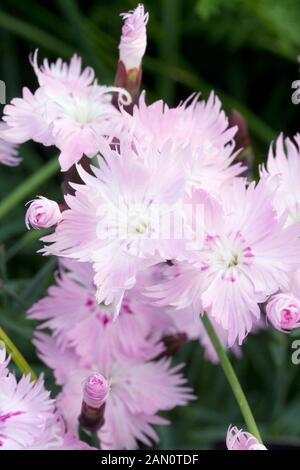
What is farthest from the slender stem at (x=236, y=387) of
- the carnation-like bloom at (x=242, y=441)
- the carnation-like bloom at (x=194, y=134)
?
the carnation-like bloom at (x=194, y=134)

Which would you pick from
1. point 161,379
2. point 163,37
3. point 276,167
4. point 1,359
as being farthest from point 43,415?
point 163,37

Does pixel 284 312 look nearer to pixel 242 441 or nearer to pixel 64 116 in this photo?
pixel 242 441

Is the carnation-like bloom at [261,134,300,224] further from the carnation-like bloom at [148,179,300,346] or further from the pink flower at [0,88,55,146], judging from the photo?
the pink flower at [0,88,55,146]

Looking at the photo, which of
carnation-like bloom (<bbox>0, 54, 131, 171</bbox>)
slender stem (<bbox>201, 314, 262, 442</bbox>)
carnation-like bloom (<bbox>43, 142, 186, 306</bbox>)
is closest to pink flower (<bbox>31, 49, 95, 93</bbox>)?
carnation-like bloom (<bbox>0, 54, 131, 171</bbox>)

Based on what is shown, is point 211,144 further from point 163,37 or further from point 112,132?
point 163,37

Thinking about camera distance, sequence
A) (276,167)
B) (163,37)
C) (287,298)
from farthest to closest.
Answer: (163,37)
(276,167)
(287,298)

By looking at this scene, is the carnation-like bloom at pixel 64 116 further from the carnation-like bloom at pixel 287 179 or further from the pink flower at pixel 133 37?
the carnation-like bloom at pixel 287 179

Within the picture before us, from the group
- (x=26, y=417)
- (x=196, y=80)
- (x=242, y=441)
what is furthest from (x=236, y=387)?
(x=196, y=80)
